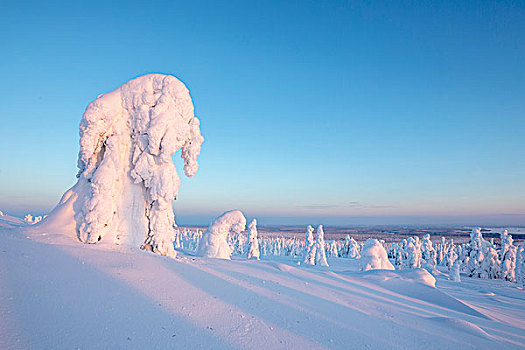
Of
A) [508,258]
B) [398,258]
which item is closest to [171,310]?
[508,258]

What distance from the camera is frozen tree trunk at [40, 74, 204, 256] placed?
428 inches

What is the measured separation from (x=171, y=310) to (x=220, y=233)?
1415 cm

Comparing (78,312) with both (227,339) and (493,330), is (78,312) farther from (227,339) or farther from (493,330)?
(493,330)

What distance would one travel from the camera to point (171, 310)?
532 cm

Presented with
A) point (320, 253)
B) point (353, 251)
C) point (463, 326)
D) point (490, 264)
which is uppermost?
point (463, 326)

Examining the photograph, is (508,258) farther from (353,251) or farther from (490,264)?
(353,251)

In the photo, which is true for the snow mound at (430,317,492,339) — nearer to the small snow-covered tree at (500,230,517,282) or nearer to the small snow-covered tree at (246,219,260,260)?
the small snow-covered tree at (246,219,260,260)

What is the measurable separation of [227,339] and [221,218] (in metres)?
15.1

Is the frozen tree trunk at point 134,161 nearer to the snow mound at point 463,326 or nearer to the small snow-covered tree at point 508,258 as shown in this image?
the snow mound at point 463,326

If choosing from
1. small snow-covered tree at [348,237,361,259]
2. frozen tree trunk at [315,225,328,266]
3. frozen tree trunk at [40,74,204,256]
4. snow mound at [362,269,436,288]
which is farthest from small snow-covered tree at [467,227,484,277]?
frozen tree trunk at [40,74,204,256]

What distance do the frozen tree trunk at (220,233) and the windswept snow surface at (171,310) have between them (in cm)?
990

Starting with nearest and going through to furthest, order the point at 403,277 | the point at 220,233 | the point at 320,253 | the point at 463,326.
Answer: the point at 463,326, the point at 403,277, the point at 220,233, the point at 320,253

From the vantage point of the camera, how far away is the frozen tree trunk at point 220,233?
19.0m

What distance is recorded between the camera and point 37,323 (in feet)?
12.9
